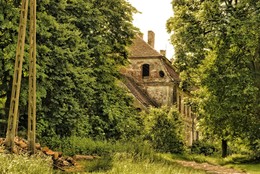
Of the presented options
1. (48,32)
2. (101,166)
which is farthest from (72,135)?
(101,166)

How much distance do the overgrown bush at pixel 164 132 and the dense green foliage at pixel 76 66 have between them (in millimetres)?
7105

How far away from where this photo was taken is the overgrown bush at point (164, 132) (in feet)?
102

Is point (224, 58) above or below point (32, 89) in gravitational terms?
above

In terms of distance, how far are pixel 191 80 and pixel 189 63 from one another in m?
2.35

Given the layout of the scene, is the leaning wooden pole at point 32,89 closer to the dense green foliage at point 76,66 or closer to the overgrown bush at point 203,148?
the dense green foliage at point 76,66

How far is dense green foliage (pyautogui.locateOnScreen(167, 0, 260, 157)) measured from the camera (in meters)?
23.6

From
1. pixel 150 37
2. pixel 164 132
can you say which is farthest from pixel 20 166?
pixel 150 37

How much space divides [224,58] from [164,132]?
8314 millimetres

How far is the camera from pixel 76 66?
65.5 ft

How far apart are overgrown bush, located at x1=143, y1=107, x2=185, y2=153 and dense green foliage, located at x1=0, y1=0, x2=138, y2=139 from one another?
23.3 ft

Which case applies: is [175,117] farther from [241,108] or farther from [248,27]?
[248,27]

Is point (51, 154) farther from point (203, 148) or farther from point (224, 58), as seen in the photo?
point (203, 148)

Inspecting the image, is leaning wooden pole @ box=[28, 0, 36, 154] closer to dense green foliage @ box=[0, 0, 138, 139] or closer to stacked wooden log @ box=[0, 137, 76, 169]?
stacked wooden log @ box=[0, 137, 76, 169]

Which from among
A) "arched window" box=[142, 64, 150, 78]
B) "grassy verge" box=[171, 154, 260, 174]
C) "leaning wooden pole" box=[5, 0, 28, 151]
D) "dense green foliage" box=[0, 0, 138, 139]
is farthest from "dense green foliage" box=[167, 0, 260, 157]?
"arched window" box=[142, 64, 150, 78]
